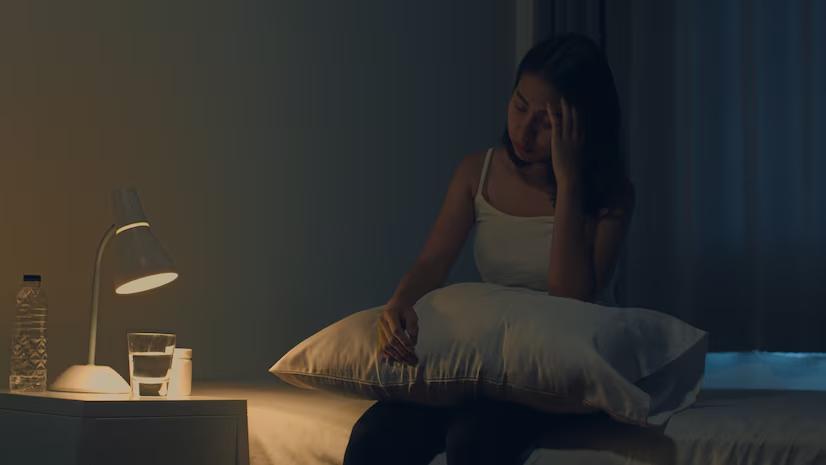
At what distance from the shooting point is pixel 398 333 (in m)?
1.58

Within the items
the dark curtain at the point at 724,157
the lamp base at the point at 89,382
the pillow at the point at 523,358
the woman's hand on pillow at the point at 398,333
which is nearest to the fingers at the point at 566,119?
the pillow at the point at 523,358

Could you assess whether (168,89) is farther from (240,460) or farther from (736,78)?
(736,78)

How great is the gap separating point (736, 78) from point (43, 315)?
215 cm

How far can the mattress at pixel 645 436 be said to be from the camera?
4.80 feet

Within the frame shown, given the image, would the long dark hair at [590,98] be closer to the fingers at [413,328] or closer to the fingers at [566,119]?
the fingers at [566,119]

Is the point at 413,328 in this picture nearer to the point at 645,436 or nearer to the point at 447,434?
the point at 447,434

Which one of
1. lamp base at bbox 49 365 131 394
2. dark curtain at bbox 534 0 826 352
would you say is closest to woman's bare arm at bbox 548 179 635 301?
lamp base at bbox 49 365 131 394

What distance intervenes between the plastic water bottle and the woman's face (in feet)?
2.74

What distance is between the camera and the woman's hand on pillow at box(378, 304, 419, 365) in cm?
157

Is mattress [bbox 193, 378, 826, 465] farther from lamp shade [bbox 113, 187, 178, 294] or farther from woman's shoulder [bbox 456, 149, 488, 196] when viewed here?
woman's shoulder [bbox 456, 149, 488, 196]

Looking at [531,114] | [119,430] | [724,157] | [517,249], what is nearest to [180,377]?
[119,430]

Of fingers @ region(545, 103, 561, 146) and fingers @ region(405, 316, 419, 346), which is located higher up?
fingers @ region(545, 103, 561, 146)

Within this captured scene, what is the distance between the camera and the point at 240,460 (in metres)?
1.74

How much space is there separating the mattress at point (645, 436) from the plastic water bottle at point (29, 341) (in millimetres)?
396
